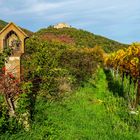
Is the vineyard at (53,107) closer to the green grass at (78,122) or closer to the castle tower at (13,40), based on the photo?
the green grass at (78,122)

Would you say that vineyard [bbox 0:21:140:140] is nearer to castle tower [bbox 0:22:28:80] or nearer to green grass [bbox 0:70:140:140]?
green grass [bbox 0:70:140:140]

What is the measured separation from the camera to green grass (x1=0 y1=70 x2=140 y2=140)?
1344cm

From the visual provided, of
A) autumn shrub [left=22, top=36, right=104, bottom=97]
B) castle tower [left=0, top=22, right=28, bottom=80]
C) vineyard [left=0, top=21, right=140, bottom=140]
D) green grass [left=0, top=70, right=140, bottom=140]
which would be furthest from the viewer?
autumn shrub [left=22, top=36, right=104, bottom=97]

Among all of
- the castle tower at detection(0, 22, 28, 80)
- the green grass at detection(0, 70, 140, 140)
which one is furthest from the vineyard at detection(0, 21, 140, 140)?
the castle tower at detection(0, 22, 28, 80)

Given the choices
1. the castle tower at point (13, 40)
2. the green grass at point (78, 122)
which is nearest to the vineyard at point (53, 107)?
the green grass at point (78, 122)

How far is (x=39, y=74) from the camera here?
1695 cm

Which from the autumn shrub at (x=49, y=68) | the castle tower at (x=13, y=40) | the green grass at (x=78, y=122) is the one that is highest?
the castle tower at (x=13, y=40)

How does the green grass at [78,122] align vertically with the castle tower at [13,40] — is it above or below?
below

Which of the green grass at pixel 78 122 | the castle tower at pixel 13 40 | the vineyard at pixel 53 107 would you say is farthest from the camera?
the castle tower at pixel 13 40

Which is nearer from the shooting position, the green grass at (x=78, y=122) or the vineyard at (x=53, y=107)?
the vineyard at (x=53, y=107)

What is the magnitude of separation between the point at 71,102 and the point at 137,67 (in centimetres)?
839

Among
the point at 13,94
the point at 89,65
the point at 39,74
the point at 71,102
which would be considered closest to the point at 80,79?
the point at 89,65

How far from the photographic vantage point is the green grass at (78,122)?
13.4 m

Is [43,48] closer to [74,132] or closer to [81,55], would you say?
[74,132]
